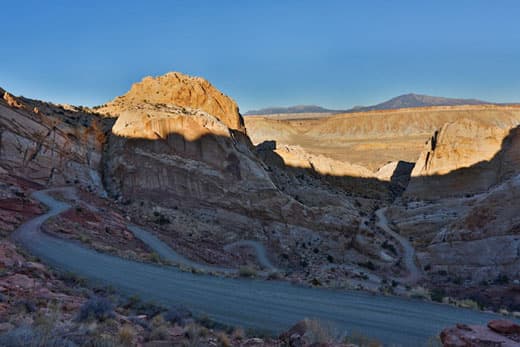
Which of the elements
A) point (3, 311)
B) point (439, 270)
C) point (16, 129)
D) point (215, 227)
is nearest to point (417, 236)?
point (439, 270)

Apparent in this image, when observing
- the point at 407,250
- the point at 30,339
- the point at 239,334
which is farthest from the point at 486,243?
the point at 30,339

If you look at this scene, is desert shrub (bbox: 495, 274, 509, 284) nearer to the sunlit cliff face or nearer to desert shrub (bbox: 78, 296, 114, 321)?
desert shrub (bbox: 78, 296, 114, 321)

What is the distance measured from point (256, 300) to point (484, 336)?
6836 mm

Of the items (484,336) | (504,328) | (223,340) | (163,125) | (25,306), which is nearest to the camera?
(484,336)

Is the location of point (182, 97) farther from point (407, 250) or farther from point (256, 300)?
point (256, 300)

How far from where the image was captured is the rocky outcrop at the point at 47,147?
80.2 feet

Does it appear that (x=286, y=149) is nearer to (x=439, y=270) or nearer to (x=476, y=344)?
(x=439, y=270)

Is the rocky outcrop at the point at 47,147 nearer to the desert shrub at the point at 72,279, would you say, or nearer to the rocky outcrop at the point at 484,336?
the desert shrub at the point at 72,279

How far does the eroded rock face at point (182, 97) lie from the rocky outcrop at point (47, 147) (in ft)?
25.2

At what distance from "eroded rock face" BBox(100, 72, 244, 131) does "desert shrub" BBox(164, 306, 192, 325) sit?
105 ft

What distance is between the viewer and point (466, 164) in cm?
4462

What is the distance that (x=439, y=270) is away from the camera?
24.8 m

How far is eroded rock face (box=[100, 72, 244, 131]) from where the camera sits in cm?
4041

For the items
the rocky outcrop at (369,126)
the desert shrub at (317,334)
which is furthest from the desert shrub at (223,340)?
the rocky outcrop at (369,126)
